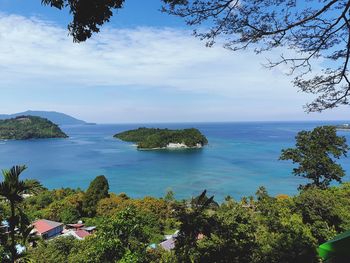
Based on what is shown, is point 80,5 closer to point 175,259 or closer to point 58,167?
point 175,259

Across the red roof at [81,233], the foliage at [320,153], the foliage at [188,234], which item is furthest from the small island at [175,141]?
the foliage at [188,234]

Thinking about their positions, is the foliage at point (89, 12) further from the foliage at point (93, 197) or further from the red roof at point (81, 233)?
the foliage at point (93, 197)

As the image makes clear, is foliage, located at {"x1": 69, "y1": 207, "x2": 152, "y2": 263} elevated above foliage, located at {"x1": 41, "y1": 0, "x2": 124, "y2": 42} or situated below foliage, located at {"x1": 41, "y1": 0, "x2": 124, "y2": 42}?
below

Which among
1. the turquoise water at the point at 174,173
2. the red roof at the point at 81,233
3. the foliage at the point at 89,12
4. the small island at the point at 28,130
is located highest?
the foliage at the point at 89,12

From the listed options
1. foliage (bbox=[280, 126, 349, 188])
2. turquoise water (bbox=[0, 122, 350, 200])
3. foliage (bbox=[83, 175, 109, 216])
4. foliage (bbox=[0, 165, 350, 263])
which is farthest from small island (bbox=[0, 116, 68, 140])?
foliage (bbox=[0, 165, 350, 263])

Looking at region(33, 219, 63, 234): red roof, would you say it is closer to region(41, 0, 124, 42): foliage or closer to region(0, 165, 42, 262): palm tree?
region(0, 165, 42, 262): palm tree

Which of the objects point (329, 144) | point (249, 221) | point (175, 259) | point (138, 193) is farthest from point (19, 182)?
point (138, 193)
